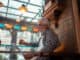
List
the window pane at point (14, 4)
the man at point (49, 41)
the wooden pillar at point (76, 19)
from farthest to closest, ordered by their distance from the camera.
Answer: the window pane at point (14, 4)
the man at point (49, 41)
the wooden pillar at point (76, 19)

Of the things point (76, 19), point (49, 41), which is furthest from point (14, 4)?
point (76, 19)

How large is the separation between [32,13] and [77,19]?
198 inches

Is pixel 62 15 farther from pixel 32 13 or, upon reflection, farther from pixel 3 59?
pixel 32 13

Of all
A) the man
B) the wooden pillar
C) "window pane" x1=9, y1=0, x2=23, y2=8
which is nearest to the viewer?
the wooden pillar

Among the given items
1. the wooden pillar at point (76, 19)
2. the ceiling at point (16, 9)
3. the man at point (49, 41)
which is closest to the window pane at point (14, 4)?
the ceiling at point (16, 9)

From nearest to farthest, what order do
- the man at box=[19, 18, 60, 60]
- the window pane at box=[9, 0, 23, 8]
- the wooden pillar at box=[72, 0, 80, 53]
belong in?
the wooden pillar at box=[72, 0, 80, 53] → the man at box=[19, 18, 60, 60] → the window pane at box=[9, 0, 23, 8]

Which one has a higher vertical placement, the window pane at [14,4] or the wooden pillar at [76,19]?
the window pane at [14,4]

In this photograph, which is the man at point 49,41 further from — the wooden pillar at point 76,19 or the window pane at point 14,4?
the window pane at point 14,4

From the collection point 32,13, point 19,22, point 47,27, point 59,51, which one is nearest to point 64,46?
point 59,51

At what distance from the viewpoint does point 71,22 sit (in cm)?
108

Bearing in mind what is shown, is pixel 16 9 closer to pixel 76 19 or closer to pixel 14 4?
pixel 14 4

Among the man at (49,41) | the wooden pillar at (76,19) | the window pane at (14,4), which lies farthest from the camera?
the window pane at (14,4)

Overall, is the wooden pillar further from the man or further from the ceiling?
the ceiling

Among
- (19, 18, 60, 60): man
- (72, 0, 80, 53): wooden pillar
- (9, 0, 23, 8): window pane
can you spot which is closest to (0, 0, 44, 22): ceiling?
(9, 0, 23, 8): window pane
